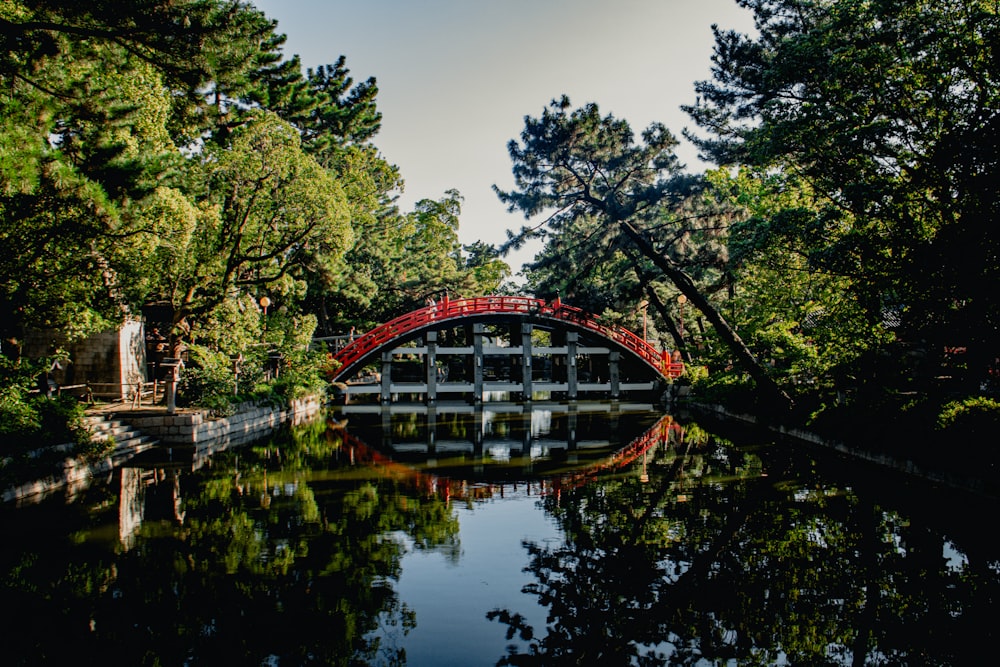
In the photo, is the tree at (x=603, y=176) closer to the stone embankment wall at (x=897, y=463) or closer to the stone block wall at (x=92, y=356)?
the stone embankment wall at (x=897, y=463)

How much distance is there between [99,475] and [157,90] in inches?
315

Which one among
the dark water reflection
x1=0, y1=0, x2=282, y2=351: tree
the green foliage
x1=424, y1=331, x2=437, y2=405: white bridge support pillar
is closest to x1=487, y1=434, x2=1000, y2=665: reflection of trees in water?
the dark water reflection

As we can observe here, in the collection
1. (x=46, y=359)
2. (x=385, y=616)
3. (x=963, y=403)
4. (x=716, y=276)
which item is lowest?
(x=385, y=616)

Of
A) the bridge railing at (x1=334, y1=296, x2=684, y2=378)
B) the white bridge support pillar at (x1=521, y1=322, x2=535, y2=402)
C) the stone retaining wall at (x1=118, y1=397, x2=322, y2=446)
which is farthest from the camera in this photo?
the white bridge support pillar at (x1=521, y1=322, x2=535, y2=402)

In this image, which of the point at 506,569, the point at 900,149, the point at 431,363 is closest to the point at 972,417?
the point at 900,149

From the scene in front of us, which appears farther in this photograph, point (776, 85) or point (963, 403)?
point (776, 85)

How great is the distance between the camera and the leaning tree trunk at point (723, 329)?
63.1 ft

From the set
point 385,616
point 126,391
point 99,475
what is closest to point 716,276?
point 126,391

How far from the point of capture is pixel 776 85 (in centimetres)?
1536

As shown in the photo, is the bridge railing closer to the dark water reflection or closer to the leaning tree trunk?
the leaning tree trunk

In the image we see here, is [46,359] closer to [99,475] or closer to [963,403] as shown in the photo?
[99,475]

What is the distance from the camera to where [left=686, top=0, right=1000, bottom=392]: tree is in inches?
417

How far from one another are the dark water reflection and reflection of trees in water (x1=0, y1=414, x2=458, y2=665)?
3 centimetres

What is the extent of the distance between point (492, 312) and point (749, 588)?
2546cm
